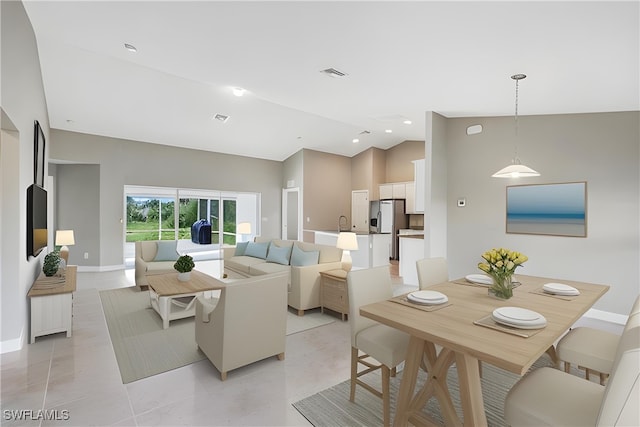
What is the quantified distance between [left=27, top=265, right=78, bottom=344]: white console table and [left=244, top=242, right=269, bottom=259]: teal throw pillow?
8.84 ft

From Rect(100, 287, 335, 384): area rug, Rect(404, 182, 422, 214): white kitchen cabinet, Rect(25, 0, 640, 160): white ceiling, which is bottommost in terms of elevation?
Rect(100, 287, 335, 384): area rug

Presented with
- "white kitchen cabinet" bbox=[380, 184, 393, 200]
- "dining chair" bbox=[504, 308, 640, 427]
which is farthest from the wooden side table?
"white kitchen cabinet" bbox=[380, 184, 393, 200]

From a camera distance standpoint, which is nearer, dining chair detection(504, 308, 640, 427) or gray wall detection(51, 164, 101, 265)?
dining chair detection(504, 308, 640, 427)

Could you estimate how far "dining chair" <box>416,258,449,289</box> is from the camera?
2.82 metres

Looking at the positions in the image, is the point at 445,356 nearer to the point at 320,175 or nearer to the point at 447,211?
the point at 447,211

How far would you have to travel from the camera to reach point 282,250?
16.5 feet

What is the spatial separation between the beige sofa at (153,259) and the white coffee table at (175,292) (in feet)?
3.21

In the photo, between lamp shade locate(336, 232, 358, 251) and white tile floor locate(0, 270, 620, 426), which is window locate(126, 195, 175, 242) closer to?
white tile floor locate(0, 270, 620, 426)

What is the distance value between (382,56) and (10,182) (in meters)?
3.80

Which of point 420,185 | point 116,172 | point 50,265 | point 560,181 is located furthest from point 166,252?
point 560,181

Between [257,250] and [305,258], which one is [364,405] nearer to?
[305,258]

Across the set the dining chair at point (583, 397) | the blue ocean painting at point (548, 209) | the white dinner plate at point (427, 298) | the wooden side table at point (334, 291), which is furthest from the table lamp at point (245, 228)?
the dining chair at point (583, 397)

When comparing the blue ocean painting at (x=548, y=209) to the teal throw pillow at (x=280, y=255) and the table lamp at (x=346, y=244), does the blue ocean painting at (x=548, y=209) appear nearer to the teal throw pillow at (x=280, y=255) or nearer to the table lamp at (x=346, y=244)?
the table lamp at (x=346, y=244)

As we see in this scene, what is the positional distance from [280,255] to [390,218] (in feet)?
13.9
